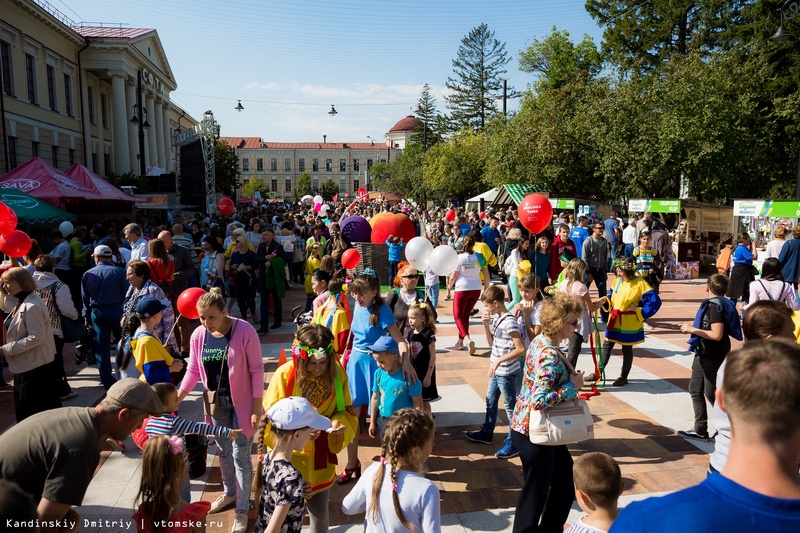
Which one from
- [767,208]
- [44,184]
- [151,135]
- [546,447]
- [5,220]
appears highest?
[151,135]

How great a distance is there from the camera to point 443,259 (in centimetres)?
793

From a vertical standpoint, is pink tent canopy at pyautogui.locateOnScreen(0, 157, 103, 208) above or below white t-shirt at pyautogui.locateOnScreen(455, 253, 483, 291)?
above

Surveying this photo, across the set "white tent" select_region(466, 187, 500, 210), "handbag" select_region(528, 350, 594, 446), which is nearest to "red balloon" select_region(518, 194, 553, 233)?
"handbag" select_region(528, 350, 594, 446)

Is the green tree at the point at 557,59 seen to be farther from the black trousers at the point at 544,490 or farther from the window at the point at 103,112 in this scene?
the black trousers at the point at 544,490

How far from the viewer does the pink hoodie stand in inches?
158

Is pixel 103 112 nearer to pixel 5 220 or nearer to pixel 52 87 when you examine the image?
pixel 52 87

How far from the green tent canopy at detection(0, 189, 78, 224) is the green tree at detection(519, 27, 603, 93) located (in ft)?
103

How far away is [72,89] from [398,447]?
38.2 metres

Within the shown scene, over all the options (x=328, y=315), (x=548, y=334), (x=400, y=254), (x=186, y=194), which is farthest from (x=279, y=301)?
(x=186, y=194)

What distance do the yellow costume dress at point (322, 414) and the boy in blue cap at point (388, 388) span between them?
15.3 inches

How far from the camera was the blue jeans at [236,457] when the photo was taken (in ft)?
13.2

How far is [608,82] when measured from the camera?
82.9 feet

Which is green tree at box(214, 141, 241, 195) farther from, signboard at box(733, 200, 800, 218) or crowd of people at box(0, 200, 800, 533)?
crowd of people at box(0, 200, 800, 533)

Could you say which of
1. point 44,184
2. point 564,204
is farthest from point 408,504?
point 564,204
